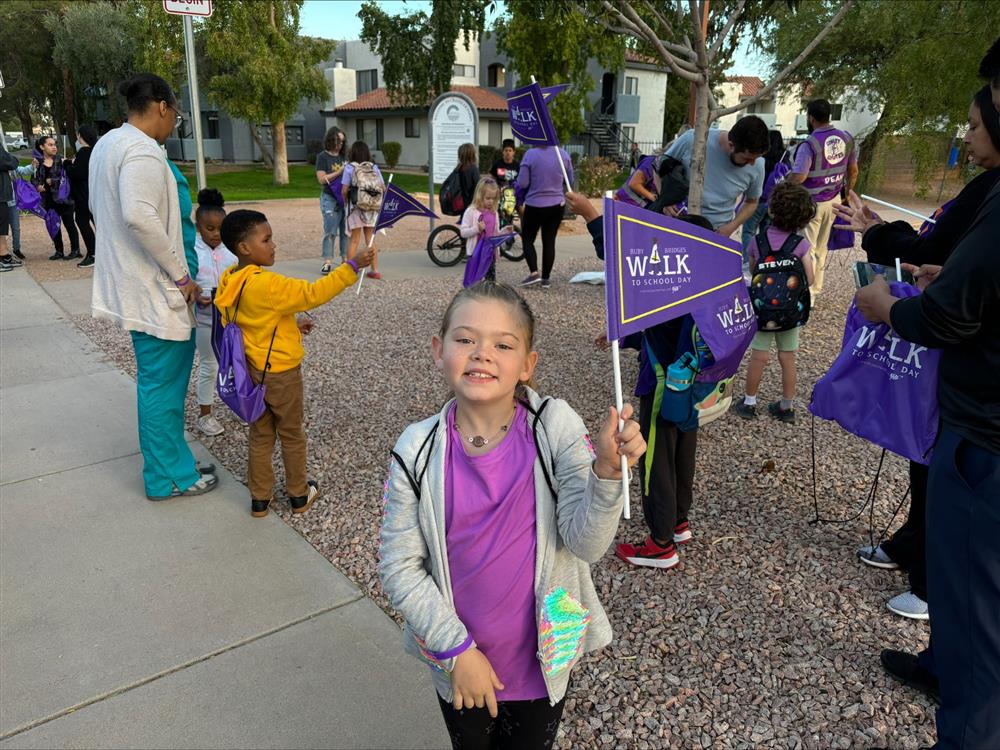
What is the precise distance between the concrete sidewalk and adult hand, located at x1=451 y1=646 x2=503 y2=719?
927 millimetres

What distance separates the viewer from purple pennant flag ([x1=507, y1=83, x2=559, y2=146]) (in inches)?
170

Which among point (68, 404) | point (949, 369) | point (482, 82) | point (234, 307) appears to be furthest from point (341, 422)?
point (482, 82)

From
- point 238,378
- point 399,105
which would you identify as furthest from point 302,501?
point 399,105

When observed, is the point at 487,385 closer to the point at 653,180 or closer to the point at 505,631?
the point at 505,631

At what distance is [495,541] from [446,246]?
367 inches

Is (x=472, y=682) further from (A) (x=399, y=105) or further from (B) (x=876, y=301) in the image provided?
(A) (x=399, y=105)

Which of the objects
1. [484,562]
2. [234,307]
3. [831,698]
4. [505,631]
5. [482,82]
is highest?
[482,82]

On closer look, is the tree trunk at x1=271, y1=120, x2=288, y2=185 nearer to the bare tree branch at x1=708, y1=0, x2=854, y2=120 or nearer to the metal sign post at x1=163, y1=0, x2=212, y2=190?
the metal sign post at x1=163, y1=0, x2=212, y2=190

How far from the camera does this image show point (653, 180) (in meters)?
6.05

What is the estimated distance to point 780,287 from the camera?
4629 millimetres

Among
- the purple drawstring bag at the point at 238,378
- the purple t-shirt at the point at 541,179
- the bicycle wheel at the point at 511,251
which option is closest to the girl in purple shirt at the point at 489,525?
the purple drawstring bag at the point at 238,378

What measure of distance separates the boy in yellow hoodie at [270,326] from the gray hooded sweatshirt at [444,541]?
1704mm

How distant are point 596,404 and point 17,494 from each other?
369cm

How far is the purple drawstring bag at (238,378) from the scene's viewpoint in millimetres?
3398
